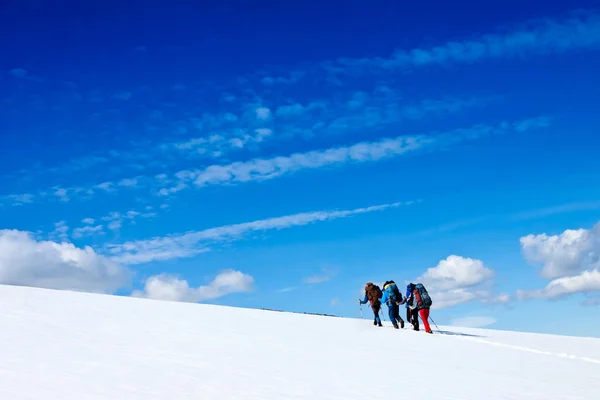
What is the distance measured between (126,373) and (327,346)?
214 inches

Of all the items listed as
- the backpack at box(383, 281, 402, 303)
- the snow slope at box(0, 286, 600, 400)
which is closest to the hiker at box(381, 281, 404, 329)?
A: the backpack at box(383, 281, 402, 303)

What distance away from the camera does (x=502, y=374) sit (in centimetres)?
1010

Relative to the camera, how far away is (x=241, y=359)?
31.8 feet

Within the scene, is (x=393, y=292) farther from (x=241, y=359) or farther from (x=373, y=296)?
(x=241, y=359)

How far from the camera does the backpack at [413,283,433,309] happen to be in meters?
16.4

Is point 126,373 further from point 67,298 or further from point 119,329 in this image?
point 67,298

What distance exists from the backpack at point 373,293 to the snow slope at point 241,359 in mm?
1280

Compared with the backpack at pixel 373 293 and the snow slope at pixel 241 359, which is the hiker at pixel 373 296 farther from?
the snow slope at pixel 241 359

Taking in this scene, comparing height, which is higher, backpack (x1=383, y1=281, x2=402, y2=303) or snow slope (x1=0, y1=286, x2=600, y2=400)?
backpack (x1=383, y1=281, x2=402, y2=303)

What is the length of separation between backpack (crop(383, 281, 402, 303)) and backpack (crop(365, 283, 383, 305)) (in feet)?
1.66

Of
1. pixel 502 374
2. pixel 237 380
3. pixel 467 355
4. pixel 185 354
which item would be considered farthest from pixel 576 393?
pixel 185 354

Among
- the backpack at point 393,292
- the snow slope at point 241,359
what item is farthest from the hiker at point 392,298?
the snow slope at point 241,359

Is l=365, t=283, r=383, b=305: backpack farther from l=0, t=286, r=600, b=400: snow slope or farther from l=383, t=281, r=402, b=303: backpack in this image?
l=0, t=286, r=600, b=400: snow slope

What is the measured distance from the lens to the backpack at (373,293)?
1753 cm
